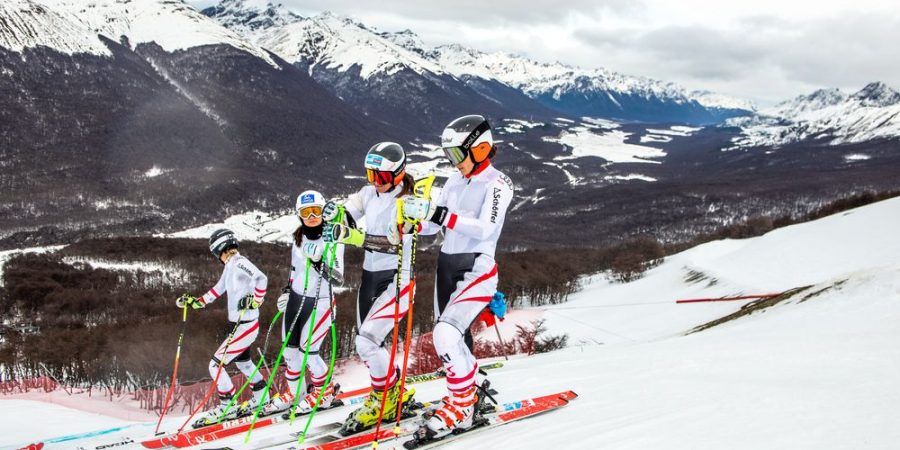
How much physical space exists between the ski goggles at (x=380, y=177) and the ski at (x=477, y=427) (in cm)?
307

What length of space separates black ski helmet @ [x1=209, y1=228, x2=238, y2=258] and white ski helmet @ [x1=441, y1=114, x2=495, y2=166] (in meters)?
5.40

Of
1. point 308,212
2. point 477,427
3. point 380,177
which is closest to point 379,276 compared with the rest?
point 380,177

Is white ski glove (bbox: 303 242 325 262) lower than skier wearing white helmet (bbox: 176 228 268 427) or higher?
higher

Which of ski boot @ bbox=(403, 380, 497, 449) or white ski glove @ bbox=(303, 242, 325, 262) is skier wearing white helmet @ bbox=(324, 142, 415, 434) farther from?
ski boot @ bbox=(403, 380, 497, 449)

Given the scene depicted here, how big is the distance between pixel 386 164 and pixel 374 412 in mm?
3176

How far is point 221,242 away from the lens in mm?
10102

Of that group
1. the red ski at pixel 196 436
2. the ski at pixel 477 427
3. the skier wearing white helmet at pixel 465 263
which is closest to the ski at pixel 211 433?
the red ski at pixel 196 436

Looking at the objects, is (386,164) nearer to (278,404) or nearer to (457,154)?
(457,154)

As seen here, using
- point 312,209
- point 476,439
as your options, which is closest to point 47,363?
point 312,209

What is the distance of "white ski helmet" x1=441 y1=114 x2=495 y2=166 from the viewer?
6.50 meters

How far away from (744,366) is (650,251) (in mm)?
78073

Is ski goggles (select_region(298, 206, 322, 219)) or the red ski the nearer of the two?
the red ski

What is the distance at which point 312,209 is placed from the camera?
8.70m

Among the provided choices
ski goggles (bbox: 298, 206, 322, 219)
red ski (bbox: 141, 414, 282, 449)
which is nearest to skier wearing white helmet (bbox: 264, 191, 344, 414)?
ski goggles (bbox: 298, 206, 322, 219)
